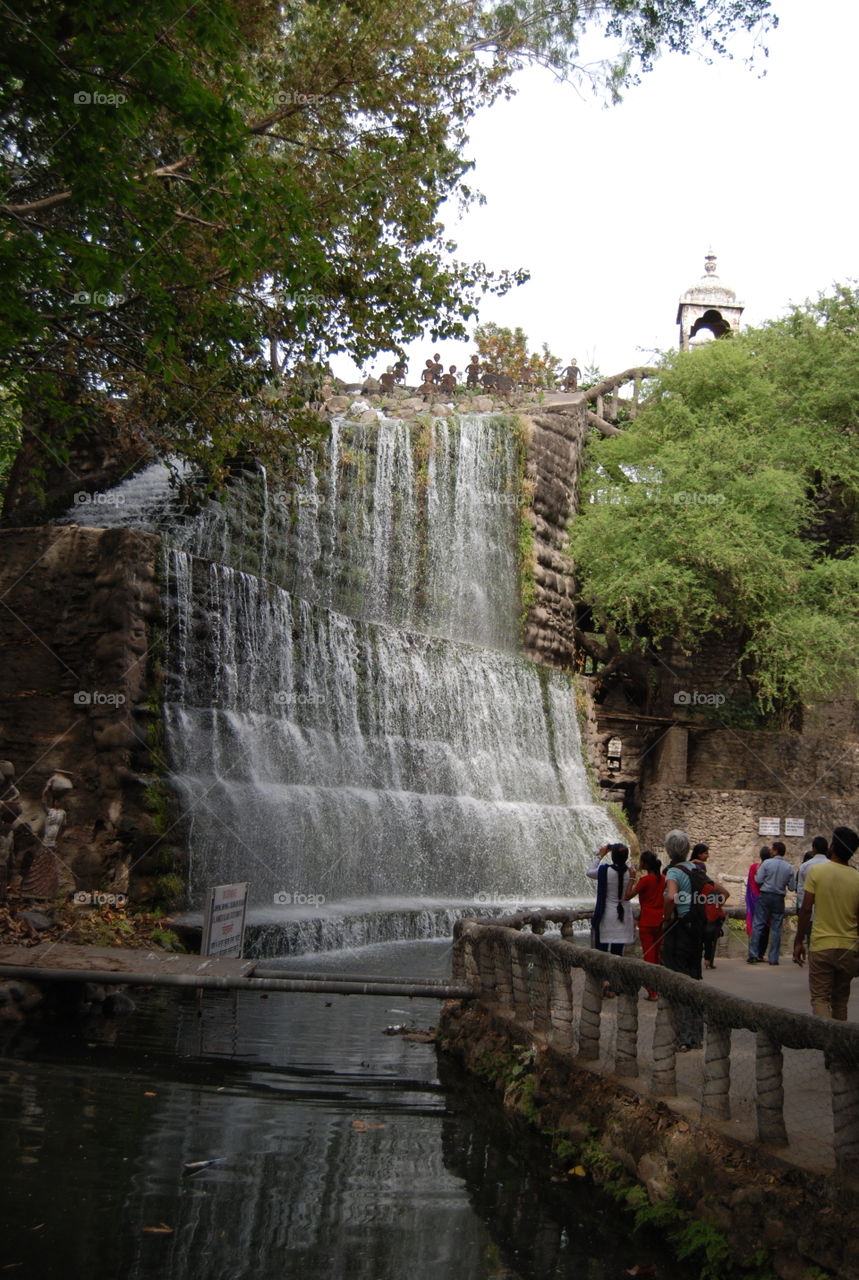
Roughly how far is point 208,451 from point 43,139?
344 centimetres

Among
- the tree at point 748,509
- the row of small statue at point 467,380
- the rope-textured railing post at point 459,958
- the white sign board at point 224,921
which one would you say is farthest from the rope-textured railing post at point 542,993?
the row of small statue at point 467,380

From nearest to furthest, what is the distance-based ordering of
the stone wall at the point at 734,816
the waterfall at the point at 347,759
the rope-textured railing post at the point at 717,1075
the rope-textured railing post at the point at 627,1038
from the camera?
the rope-textured railing post at the point at 717,1075 < the rope-textured railing post at the point at 627,1038 < the waterfall at the point at 347,759 < the stone wall at the point at 734,816

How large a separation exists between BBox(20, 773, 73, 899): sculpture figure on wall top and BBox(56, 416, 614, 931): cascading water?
5.15ft

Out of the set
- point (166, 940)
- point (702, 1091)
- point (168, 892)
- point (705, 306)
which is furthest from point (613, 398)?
point (702, 1091)

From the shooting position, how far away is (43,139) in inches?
420

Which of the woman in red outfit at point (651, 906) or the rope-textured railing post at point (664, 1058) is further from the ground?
the woman in red outfit at point (651, 906)

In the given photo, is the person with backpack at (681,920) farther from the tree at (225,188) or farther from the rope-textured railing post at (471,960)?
the tree at (225,188)

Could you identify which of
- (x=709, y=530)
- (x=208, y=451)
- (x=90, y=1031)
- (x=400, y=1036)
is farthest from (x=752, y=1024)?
(x=709, y=530)

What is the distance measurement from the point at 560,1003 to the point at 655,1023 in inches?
47.6

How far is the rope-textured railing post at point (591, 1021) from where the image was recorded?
23.8ft

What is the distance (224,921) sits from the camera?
37.7ft

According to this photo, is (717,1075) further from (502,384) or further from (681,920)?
(502,384)

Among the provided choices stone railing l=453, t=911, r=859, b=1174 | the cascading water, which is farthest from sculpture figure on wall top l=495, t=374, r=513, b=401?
stone railing l=453, t=911, r=859, b=1174

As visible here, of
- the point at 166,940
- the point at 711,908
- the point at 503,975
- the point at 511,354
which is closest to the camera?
the point at 503,975
